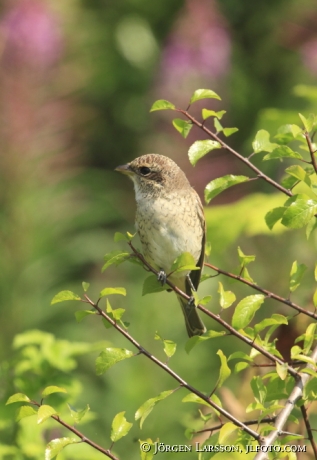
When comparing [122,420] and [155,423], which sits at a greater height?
[122,420]

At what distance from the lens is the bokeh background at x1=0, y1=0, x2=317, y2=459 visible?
480 cm

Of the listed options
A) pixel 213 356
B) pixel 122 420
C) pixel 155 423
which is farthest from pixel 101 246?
pixel 122 420

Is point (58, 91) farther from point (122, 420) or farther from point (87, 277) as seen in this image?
point (122, 420)

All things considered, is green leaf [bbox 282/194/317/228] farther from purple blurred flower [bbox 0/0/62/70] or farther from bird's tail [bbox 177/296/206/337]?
purple blurred flower [bbox 0/0/62/70]

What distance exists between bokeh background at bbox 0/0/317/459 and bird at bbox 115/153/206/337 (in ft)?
0.37

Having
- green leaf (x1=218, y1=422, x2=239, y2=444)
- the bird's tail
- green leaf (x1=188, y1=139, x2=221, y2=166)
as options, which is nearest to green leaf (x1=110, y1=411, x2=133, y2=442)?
green leaf (x1=218, y1=422, x2=239, y2=444)

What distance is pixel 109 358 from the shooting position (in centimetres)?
202

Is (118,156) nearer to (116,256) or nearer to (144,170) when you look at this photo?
(144,170)

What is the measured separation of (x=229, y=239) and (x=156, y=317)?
2300 millimetres

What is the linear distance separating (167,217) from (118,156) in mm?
4747

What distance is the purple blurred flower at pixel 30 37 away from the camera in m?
5.95

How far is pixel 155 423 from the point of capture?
473 centimetres

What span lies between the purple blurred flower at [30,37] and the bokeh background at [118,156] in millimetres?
12

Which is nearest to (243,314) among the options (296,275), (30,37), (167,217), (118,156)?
(296,275)
